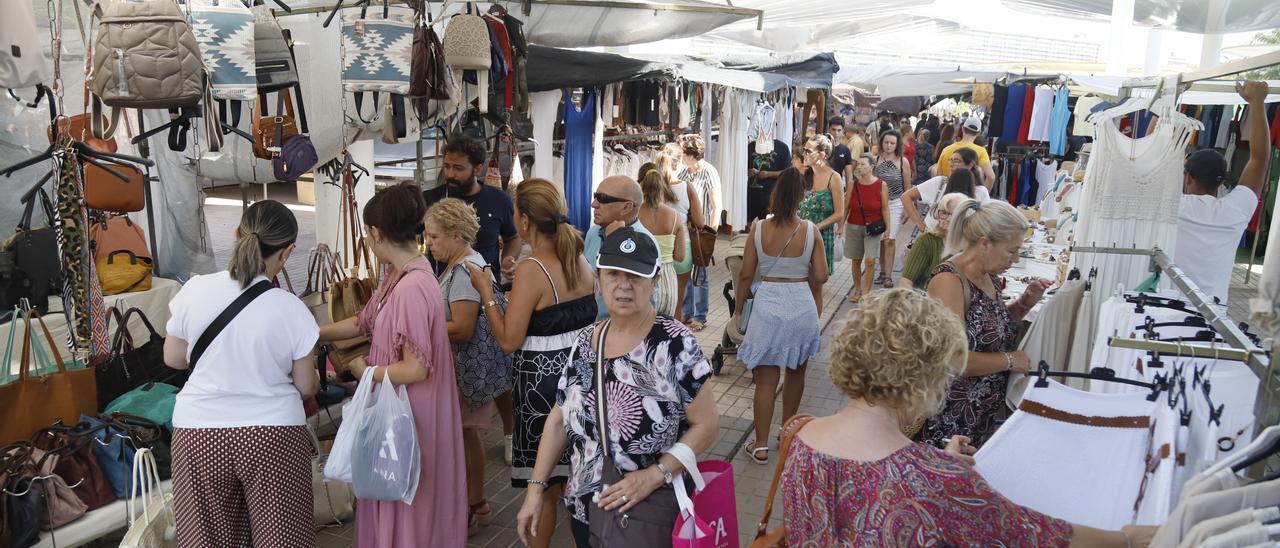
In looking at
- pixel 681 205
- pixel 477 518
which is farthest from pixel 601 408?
pixel 681 205

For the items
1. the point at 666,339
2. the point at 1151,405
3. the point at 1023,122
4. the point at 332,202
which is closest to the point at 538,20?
the point at 332,202

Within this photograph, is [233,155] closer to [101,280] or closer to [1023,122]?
[101,280]

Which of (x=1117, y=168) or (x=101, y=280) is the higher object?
(x=1117, y=168)

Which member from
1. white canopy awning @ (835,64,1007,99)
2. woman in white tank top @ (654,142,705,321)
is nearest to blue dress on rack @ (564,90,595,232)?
woman in white tank top @ (654,142,705,321)

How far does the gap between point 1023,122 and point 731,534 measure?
39.5ft

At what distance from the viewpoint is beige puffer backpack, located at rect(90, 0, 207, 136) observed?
2900 millimetres

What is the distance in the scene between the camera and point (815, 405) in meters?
6.30

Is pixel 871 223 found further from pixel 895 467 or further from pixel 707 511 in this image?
pixel 895 467

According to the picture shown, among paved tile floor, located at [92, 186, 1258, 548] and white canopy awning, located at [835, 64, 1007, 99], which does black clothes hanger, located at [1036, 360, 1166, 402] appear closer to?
paved tile floor, located at [92, 186, 1258, 548]

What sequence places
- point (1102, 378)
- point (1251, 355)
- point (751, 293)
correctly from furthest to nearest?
point (751, 293) → point (1102, 378) → point (1251, 355)

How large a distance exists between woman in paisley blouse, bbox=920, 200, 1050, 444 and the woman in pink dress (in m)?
1.90

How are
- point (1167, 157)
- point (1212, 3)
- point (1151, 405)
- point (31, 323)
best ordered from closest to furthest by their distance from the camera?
point (1151, 405), point (31, 323), point (1167, 157), point (1212, 3)

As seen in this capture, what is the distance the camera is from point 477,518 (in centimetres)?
434

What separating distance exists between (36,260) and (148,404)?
0.90 metres
